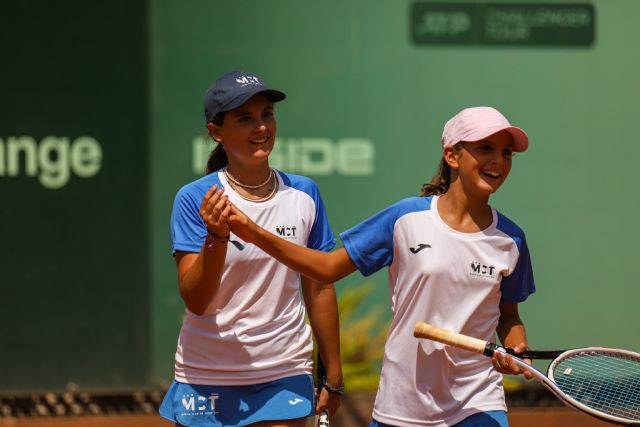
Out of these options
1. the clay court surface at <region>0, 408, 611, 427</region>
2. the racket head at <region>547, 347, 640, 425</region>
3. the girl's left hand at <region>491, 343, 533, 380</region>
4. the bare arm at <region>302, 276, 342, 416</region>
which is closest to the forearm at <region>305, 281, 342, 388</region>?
the bare arm at <region>302, 276, 342, 416</region>

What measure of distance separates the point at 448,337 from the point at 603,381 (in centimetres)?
57

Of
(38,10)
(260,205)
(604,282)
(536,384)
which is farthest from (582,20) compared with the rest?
(260,205)

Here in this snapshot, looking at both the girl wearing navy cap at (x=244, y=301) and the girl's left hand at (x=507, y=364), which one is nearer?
the girl's left hand at (x=507, y=364)

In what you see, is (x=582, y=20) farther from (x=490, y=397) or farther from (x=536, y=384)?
(x=490, y=397)

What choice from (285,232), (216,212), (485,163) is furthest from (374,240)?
(216,212)

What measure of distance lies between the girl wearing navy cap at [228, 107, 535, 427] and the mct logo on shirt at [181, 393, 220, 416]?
53cm

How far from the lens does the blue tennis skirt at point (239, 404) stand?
4105 mm

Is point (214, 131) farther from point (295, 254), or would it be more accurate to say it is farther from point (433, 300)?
point (433, 300)

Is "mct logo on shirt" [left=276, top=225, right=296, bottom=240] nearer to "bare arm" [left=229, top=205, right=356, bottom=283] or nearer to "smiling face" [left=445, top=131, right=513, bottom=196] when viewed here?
"bare arm" [left=229, top=205, right=356, bottom=283]

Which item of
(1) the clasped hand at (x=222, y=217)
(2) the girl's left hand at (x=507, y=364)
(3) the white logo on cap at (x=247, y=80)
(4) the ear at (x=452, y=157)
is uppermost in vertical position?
(3) the white logo on cap at (x=247, y=80)

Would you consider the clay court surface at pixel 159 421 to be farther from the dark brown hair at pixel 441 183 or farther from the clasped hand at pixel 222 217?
the clasped hand at pixel 222 217

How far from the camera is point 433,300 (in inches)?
156

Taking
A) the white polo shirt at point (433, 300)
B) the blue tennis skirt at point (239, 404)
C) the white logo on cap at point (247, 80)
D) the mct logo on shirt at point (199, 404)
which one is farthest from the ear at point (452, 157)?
the mct logo on shirt at point (199, 404)

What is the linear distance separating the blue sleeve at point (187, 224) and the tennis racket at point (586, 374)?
81 cm
